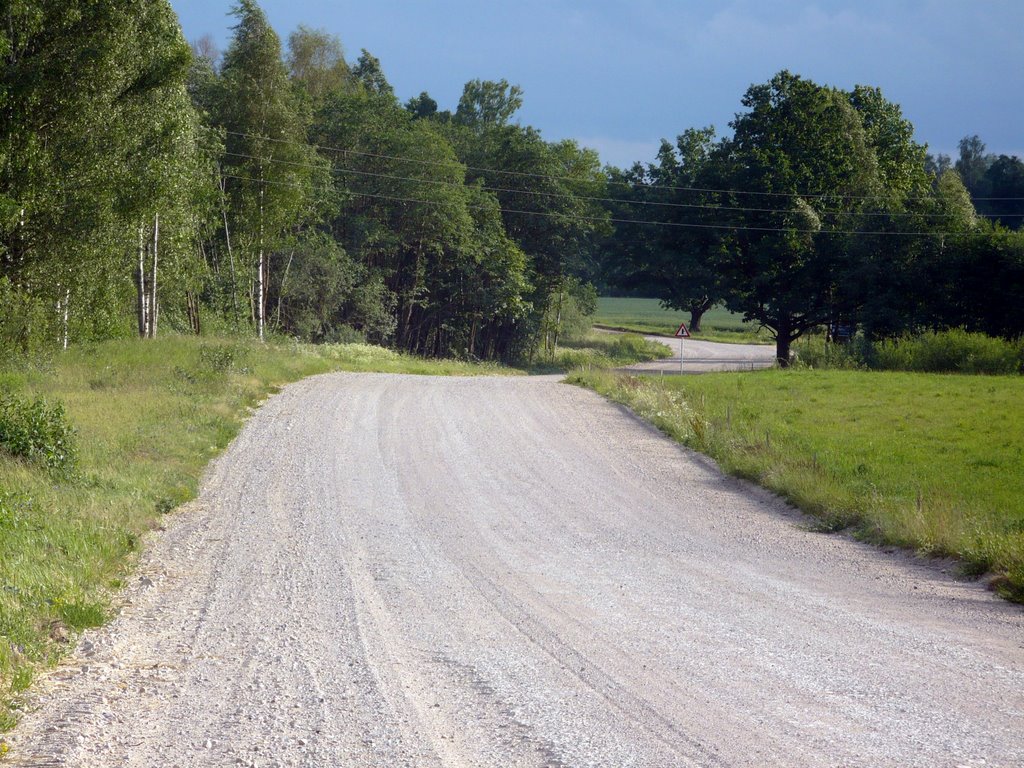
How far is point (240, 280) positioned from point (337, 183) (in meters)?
13.3

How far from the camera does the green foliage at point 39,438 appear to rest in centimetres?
1155

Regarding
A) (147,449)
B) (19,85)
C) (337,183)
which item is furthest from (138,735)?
(337,183)

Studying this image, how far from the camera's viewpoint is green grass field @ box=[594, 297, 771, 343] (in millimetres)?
83812

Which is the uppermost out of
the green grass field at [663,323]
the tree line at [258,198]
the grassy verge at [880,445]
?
the tree line at [258,198]

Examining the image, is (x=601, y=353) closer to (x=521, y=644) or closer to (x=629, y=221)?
(x=629, y=221)

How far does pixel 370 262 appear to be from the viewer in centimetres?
5591

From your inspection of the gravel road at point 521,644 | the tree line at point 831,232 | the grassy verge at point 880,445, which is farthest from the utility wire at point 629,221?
the gravel road at point 521,644

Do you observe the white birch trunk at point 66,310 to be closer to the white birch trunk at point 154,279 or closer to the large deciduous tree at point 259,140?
the white birch trunk at point 154,279

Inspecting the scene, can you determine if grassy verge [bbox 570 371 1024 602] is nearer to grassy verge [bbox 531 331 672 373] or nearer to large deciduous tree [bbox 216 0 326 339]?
large deciduous tree [bbox 216 0 326 339]

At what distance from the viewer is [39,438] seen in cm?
1182

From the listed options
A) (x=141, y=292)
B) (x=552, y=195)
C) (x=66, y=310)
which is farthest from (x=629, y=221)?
(x=66, y=310)

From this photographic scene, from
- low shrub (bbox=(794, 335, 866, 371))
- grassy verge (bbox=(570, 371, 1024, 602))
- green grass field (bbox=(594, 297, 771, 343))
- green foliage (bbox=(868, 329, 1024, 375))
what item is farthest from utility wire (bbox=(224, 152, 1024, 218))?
grassy verge (bbox=(570, 371, 1024, 602))

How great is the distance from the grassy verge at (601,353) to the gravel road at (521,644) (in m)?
41.0

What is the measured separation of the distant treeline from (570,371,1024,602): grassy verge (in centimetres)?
1354
